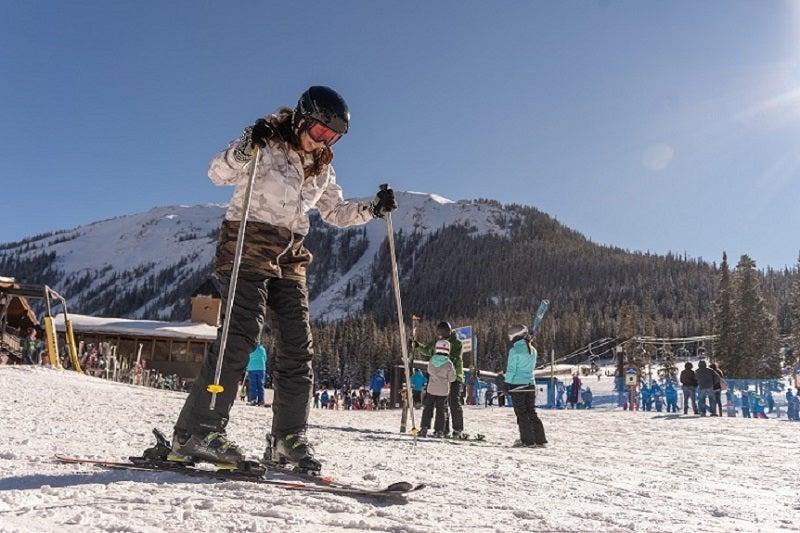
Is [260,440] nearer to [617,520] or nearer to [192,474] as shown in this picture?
[192,474]

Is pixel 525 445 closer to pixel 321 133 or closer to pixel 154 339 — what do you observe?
pixel 321 133

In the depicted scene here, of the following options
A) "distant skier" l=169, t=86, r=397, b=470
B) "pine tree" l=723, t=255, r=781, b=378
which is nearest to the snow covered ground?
"distant skier" l=169, t=86, r=397, b=470

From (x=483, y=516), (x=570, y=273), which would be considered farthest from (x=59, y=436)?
(x=570, y=273)

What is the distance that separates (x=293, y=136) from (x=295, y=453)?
1618mm

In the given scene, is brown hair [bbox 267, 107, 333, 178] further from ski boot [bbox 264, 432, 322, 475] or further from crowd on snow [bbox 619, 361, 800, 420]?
crowd on snow [bbox 619, 361, 800, 420]

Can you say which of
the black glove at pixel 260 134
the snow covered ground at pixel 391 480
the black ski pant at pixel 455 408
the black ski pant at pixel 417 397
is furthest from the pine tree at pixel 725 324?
the black glove at pixel 260 134

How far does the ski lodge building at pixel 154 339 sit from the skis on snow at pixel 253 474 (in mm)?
29674

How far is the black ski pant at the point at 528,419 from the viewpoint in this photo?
21.2ft

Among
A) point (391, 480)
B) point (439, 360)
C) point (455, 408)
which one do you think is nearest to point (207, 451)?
point (391, 480)

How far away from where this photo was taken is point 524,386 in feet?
22.2

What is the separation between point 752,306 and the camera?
44031 millimetres

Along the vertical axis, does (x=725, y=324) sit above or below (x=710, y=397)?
above

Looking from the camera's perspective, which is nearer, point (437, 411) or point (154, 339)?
point (437, 411)

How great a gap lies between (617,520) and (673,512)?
0.49 m
